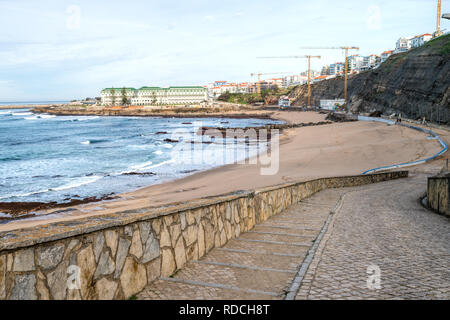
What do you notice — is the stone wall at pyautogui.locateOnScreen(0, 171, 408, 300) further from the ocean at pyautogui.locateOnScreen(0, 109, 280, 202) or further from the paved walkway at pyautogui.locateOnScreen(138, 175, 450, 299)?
the ocean at pyautogui.locateOnScreen(0, 109, 280, 202)

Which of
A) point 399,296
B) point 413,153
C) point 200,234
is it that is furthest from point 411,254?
point 413,153

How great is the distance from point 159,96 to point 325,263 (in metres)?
193

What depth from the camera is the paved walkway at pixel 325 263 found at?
437 cm

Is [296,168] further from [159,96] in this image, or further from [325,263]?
[159,96]

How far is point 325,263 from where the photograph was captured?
5.44 metres

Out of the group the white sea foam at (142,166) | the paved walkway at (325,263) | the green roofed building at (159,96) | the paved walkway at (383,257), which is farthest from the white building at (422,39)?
the paved walkway at (325,263)

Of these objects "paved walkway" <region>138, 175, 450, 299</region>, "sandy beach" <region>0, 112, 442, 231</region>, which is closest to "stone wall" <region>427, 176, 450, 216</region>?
"paved walkway" <region>138, 175, 450, 299</region>

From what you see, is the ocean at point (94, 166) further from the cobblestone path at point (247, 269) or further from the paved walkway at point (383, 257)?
the paved walkway at point (383, 257)

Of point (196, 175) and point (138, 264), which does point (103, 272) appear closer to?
point (138, 264)

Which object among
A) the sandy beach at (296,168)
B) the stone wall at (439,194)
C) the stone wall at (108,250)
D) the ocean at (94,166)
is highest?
the stone wall at (108,250)

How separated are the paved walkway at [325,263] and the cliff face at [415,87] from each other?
48.1 metres

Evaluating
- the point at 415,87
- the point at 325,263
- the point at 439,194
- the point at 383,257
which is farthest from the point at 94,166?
the point at 415,87

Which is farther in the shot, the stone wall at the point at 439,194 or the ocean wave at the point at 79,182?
the ocean wave at the point at 79,182

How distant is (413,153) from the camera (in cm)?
3097
